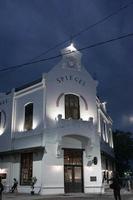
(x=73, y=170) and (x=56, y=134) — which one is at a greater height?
(x=56, y=134)

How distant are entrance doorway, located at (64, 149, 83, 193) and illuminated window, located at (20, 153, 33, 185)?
312cm

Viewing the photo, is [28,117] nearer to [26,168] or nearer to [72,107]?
[72,107]

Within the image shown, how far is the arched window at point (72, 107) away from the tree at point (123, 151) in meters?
19.3

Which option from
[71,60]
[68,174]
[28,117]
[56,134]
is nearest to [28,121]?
→ [28,117]

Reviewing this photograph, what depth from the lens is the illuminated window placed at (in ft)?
89.5

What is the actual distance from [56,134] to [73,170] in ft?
11.8

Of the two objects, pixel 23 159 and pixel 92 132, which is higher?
pixel 92 132

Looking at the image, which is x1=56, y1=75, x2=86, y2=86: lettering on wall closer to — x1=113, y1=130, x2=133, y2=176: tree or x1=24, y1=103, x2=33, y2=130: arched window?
x1=24, y1=103, x2=33, y2=130: arched window

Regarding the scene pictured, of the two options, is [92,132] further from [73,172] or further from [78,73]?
[78,73]

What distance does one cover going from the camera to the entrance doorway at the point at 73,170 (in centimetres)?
2682

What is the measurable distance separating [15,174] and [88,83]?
35.9ft

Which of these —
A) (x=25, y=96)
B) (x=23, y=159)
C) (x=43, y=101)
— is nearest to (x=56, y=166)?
(x=23, y=159)

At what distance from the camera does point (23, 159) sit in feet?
93.2

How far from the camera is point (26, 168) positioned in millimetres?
27781
